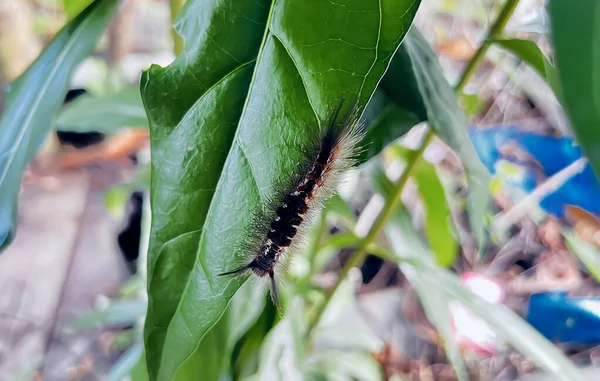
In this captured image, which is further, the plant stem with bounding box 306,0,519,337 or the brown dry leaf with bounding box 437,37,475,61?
the brown dry leaf with bounding box 437,37,475,61

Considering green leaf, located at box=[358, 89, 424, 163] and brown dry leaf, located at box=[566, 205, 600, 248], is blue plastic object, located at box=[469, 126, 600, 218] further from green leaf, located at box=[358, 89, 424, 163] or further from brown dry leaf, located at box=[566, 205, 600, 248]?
green leaf, located at box=[358, 89, 424, 163]

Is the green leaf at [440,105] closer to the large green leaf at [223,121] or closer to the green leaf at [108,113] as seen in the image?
the large green leaf at [223,121]

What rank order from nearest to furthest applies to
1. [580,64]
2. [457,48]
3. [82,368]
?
[580,64] → [82,368] → [457,48]

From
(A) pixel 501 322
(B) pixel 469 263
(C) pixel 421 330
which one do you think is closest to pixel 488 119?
(B) pixel 469 263

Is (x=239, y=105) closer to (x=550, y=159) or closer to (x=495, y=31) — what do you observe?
(x=495, y=31)

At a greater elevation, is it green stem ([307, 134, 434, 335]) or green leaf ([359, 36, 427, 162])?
green leaf ([359, 36, 427, 162])

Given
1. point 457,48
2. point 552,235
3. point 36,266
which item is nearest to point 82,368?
point 36,266

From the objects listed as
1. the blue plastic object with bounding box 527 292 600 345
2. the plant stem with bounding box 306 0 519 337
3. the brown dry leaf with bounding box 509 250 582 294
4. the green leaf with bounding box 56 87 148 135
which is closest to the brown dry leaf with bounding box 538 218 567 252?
the brown dry leaf with bounding box 509 250 582 294
